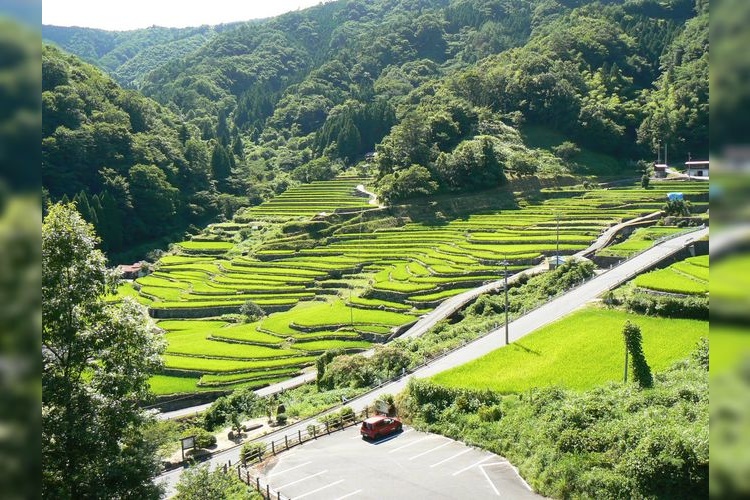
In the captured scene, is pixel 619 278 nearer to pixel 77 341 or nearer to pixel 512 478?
pixel 512 478

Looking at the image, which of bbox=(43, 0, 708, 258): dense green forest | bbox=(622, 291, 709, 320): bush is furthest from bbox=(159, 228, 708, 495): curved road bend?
bbox=(43, 0, 708, 258): dense green forest

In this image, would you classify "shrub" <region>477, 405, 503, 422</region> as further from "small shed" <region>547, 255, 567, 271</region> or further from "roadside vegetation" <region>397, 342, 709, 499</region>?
"small shed" <region>547, 255, 567, 271</region>

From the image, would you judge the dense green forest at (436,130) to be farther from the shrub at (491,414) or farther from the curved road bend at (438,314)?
the shrub at (491,414)

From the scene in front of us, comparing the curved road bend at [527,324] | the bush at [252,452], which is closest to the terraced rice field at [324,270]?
the curved road bend at [527,324]

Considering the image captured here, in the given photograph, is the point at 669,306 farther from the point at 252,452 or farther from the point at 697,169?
the point at 697,169

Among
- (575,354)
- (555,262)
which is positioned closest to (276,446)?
(575,354)
